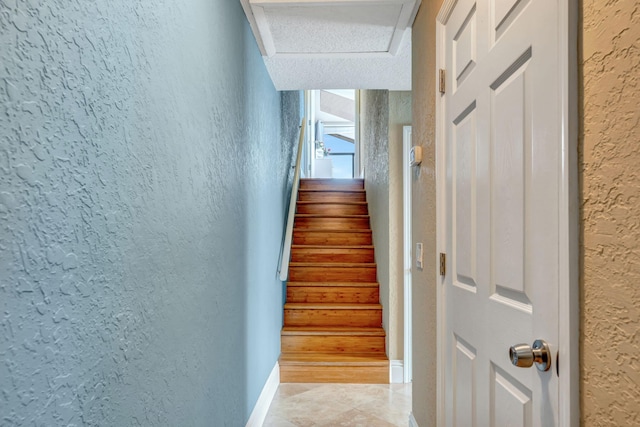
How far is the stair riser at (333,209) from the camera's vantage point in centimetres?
491

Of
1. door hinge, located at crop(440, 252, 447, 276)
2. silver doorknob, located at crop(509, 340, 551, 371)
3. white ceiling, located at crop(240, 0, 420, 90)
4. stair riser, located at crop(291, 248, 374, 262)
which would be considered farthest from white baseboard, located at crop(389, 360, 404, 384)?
silver doorknob, located at crop(509, 340, 551, 371)

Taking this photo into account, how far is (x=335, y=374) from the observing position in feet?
10.3

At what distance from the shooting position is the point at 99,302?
0.77 meters

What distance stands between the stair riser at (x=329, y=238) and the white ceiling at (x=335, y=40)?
178cm

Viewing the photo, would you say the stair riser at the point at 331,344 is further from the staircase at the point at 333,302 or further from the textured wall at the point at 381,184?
the textured wall at the point at 381,184

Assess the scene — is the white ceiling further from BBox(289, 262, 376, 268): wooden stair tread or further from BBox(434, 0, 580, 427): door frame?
BBox(289, 262, 376, 268): wooden stair tread

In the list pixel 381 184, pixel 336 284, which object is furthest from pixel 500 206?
pixel 336 284

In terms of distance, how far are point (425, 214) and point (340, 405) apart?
5.25ft

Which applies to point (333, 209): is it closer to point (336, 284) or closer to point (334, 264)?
point (334, 264)

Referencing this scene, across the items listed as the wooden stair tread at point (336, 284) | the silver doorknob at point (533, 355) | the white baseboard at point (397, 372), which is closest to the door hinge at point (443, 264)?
the silver doorknob at point (533, 355)

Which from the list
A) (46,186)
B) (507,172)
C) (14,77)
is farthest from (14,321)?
(507,172)

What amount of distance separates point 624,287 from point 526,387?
0.39 meters

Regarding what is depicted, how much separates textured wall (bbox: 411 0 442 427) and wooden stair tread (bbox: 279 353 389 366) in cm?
108

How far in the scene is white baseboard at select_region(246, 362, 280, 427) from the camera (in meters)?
2.30
